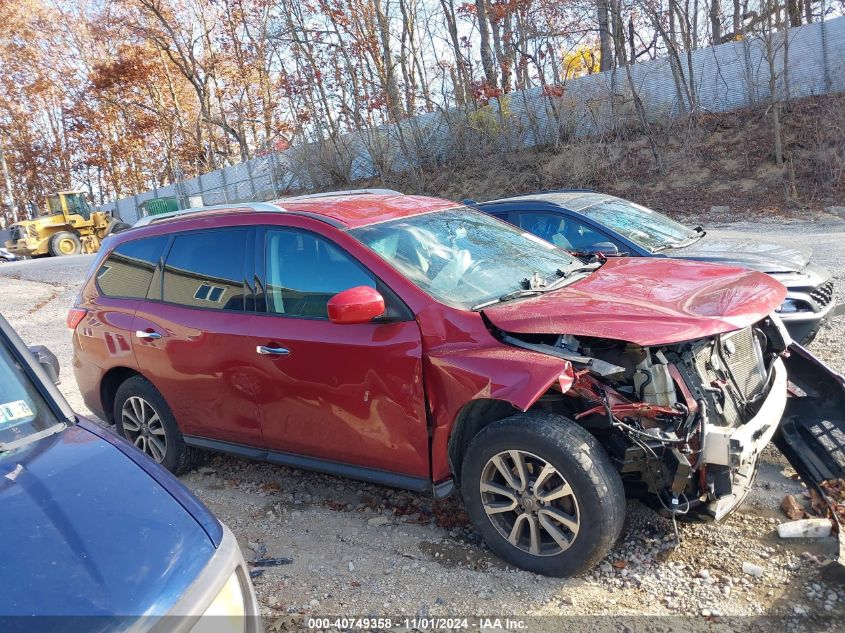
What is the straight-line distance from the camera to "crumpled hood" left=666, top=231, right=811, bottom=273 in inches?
219

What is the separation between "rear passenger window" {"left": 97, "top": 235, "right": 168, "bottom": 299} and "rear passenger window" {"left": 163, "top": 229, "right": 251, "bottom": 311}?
19cm

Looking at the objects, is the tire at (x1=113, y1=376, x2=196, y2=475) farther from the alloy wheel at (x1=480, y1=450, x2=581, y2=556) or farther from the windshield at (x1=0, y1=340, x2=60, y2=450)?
the alloy wheel at (x1=480, y1=450, x2=581, y2=556)

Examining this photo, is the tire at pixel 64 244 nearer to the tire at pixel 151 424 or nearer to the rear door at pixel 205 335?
the tire at pixel 151 424

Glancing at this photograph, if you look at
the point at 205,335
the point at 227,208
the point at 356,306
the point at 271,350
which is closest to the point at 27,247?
the point at 227,208

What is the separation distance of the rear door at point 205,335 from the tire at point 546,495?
154 cm

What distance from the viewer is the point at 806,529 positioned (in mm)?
3180

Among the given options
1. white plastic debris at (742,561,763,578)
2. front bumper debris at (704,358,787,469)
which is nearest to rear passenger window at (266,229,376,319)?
front bumper debris at (704,358,787,469)

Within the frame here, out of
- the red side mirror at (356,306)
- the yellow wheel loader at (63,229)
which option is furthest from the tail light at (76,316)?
the yellow wheel loader at (63,229)

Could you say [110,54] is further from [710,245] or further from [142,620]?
→ [142,620]

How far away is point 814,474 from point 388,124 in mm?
20528

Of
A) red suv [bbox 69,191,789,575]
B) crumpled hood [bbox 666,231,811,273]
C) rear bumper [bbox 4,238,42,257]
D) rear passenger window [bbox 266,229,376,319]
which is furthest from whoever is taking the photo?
rear bumper [bbox 4,238,42,257]

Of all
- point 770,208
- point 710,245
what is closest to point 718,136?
point 770,208

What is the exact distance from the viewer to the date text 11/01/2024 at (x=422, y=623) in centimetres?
280

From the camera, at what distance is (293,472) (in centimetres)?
463
